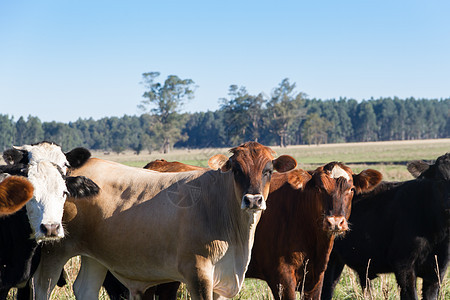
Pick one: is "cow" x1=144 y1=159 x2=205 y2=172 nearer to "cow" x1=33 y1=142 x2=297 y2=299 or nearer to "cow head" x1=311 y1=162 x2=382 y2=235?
"cow" x1=33 y1=142 x2=297 y2=299

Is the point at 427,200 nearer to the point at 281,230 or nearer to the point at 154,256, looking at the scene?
the point at 281,230

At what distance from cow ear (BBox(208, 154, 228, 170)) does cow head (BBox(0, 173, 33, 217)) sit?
1.85 m

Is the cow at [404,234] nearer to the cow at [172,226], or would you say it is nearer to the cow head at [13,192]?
the cow at [172,226]

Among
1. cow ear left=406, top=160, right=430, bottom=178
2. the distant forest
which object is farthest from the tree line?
cow ear left=406, top=160, right=430, bottom=178

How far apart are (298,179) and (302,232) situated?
73 cm

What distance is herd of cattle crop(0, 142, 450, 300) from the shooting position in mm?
5031

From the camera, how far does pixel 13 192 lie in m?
4.28

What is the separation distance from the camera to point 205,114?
416 feet

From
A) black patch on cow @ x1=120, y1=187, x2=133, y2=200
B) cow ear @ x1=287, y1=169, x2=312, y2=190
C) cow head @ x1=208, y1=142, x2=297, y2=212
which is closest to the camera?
cow head @ x1=208, y1=142, x2=297, y2=212

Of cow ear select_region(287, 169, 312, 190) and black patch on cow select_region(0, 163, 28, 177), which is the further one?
cow ear select_region(287, 169, 312, 190)

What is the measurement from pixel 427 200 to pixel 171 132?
83087mm

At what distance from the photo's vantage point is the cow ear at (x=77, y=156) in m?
5.75

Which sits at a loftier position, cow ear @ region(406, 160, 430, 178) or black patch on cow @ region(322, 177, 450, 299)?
cow ear @ region(406, 160, 430, 178)

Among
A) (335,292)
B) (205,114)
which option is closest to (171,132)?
(205,114)
